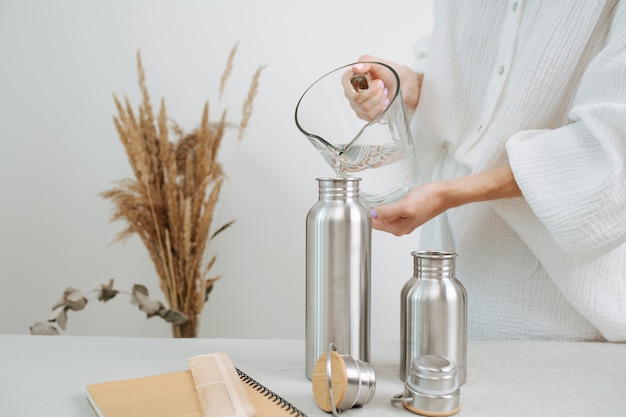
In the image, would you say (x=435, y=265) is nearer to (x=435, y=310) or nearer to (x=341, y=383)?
(x=435, y=310)

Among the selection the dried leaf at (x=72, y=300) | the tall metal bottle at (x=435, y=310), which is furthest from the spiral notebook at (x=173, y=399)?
the dried leaf at (x=72, y=300)

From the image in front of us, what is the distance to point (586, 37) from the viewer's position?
0.92 meters

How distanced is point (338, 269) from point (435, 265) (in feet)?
0.36

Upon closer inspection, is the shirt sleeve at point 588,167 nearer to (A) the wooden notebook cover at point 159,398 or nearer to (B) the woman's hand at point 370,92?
(B) the woman's hand at point 370,92

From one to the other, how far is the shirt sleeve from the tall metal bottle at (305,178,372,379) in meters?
0.29

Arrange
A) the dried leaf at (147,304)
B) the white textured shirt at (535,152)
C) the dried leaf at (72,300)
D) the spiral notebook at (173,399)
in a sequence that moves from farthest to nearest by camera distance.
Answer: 1. the dried leaf at (147,304)
2. the dried leaf at (72,300)
3. the white textured shirt at (535,152)
4. the spiral notebook at (173,399)

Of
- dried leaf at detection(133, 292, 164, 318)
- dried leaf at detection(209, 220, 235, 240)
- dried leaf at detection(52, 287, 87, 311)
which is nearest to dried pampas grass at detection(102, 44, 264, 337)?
dried leaf at detection(209, 220, 235, 240)

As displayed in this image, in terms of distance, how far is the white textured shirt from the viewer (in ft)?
2.70

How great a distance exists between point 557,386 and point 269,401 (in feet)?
1.09

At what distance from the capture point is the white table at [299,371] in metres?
0.64

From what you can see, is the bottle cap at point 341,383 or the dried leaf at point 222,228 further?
the dried leaf at point 222,228

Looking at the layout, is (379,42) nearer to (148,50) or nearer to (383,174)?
(148,50)

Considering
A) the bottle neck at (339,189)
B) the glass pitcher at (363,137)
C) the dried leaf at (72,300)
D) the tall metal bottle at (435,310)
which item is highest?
the glass pitcher at (363,137)

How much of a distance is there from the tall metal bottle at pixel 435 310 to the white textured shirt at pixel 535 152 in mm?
238
